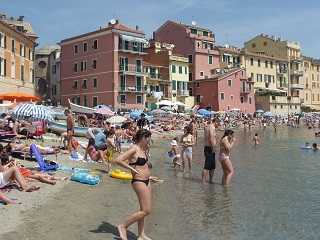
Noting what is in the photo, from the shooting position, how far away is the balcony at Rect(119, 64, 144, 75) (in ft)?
201

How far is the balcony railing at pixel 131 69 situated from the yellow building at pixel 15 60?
457 inches

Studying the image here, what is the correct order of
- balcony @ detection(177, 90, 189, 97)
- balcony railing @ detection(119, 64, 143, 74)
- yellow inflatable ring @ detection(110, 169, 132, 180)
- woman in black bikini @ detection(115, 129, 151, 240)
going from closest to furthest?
woman in black bikini @ detection(115, 129, 151, 240), yellow inflatable ring @ detection(110, 169, 132, 180), balcony railing @ detection(119, 64, 143, 74), balcony @ detection(177, 90, 189, 97)

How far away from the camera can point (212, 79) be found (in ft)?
240

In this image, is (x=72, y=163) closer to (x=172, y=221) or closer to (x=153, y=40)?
(x=172, y=221)

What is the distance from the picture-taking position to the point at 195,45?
73625 mm

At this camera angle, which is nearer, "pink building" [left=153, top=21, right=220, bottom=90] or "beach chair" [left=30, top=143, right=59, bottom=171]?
"beach chair" [left=30, top=143, right=59, bottom=171]

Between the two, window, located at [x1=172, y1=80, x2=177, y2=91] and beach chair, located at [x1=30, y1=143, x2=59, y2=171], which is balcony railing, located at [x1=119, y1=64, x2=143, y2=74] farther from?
beach chair, located at [x1=30, y1=143, x2=59, y2=171]

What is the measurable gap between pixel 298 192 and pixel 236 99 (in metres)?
64.4

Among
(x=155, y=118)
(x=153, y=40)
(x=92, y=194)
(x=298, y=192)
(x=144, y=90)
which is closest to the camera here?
(x=92, y=194)

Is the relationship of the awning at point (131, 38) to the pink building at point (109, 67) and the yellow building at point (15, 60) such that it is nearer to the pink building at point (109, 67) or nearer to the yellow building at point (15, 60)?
the pink building at point (109, 67)

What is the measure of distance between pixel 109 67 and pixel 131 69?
279 cm

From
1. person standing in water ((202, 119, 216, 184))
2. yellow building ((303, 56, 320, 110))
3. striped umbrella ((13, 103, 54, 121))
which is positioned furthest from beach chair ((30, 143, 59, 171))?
yellow building ((303, 56, 320, 110))

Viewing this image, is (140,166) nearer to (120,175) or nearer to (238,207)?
(238,207)

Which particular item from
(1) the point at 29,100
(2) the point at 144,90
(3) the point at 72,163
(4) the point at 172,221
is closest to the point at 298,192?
(4) the point at 172,221
